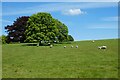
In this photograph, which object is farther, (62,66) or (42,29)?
(42,29)

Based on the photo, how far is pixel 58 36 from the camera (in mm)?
90500

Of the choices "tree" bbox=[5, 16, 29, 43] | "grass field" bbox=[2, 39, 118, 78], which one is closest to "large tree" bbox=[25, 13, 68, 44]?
"tree" bbox=[5, 16, 29, 43]

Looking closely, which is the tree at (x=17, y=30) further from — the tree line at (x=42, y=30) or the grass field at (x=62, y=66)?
the grass field at (x=62, y=66)

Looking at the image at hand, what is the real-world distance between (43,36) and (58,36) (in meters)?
12.7

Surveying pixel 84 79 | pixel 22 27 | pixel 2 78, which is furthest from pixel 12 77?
pixel 22 27

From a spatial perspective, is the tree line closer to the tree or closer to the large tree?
the large tree

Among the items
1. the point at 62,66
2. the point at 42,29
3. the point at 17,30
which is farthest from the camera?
the point at 17,30

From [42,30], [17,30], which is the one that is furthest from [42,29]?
[17,30]

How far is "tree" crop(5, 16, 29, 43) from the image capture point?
110 metres

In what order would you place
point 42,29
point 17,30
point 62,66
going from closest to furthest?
point 62,66 < point 42,29 < point 17,30

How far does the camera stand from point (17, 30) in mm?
112125

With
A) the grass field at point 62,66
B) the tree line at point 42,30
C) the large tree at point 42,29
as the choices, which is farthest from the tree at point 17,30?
the grass field at point 62,66

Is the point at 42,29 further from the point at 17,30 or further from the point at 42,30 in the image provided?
the point at 17,30

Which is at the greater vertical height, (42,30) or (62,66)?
(42,30)
